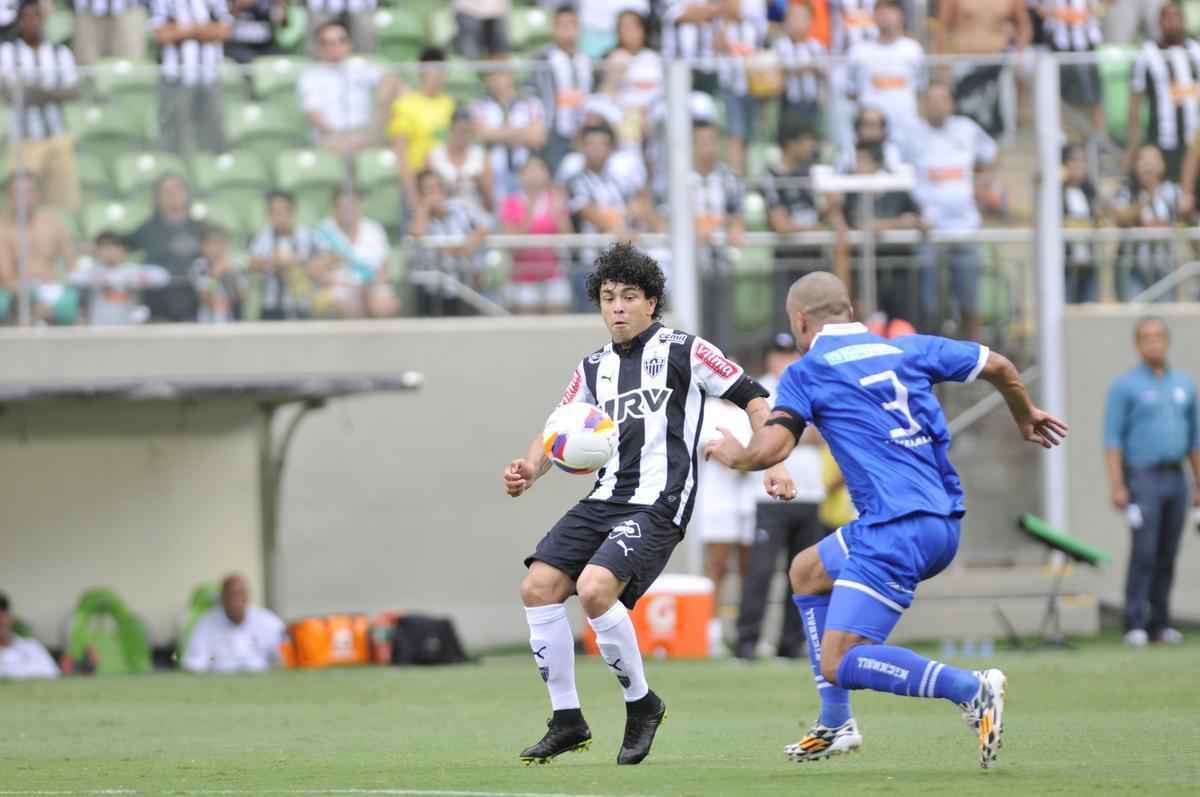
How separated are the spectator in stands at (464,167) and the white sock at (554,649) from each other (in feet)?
30.5

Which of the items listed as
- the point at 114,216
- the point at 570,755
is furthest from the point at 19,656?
the point at 570,755

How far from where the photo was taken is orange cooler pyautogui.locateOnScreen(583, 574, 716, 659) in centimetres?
1530

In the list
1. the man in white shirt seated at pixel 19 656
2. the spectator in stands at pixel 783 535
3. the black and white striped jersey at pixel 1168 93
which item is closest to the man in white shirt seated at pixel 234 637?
the man in white shirt seated at pixel 19 656

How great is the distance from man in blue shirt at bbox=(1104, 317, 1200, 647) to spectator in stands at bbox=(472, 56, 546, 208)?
524 cm

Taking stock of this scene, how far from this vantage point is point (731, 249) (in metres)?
17.5

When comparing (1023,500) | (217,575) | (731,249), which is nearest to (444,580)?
(217,575)

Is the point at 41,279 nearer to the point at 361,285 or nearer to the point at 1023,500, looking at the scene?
the point at 361,285

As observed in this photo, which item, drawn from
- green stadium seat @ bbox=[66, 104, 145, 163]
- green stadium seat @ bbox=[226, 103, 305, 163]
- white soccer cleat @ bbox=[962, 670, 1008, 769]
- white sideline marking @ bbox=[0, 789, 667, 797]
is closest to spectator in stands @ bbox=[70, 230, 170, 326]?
green stadium seat @ bbox=[66, 104, 145, 163]

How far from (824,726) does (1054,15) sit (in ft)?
43.6

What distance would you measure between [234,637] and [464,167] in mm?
4510

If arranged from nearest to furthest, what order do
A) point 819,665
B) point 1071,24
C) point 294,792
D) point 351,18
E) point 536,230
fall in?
point 294,792 < point 819,665 < point 536,230 < point 351,18 < point 1071,24

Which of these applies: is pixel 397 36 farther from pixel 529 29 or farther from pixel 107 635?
pixel 107 635

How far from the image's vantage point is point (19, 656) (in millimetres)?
14836

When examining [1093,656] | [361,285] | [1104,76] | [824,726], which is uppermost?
[1104,76]
